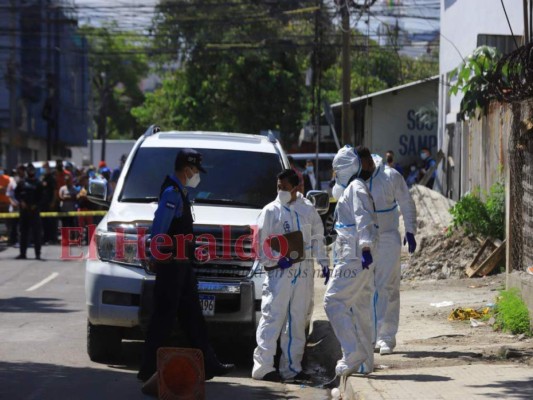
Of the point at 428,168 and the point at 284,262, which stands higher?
the point at 428,168

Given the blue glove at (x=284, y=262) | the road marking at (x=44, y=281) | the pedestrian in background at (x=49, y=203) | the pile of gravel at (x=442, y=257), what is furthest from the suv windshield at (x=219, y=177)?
the pedestrian in background at (x=49, y=203)

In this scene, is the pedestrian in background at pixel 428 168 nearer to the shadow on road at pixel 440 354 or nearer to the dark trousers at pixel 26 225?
the dark trousers at pixel 26 225

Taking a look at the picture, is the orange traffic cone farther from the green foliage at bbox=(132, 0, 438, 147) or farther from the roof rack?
the green foliage at bbox=(132, 0, 438, 147)

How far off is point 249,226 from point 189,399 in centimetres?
234

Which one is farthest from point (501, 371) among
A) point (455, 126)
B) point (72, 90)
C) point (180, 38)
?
point (72, 90)

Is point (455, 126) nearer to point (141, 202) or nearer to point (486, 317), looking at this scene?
point (486, 317)

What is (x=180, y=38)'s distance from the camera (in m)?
51.6

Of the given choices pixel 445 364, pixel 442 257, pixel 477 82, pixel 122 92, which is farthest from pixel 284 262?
pixel 122 92

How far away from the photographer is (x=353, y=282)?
9.16 m

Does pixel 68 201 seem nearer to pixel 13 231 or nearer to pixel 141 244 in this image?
pixel 13 231

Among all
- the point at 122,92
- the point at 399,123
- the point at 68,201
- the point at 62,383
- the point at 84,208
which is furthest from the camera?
the point at 122,92

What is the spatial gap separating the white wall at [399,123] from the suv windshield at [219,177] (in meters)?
24.1

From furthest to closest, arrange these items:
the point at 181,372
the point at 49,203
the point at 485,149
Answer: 1. the point at 49,203
2. the point at 485,149
3. the point at 181,372

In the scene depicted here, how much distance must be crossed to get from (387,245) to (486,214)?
6442mm
